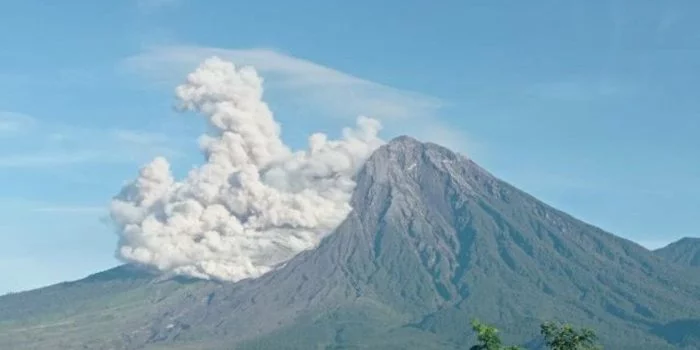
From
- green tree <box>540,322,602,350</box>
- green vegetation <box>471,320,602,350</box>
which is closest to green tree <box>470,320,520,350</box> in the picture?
green vegetation <box>471,320,602,350</box>

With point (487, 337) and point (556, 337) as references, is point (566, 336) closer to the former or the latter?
point (556, 337)

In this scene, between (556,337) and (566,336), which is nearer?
(566,336)

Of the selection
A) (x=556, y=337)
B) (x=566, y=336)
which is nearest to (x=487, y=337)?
(x=556, y=337)

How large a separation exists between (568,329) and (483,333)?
420cm

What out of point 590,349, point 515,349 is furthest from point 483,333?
point 590,349

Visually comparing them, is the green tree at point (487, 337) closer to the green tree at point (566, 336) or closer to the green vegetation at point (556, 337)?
the green vegetation at point (556, 337)

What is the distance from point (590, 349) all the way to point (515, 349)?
5032 millimetres

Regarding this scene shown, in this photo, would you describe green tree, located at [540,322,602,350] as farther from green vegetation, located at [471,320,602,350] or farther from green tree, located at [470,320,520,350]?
green tree, located at [470,320,520,350]

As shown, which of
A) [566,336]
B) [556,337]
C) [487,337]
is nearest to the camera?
[487,337]

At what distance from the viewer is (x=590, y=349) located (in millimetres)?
60125

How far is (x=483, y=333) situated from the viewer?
5791 cm

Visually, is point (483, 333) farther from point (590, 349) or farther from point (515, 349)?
point (590, 349)

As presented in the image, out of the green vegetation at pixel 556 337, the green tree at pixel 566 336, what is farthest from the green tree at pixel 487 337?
the green tree at pixel 566 336

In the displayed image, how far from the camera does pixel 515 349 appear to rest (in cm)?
5738
